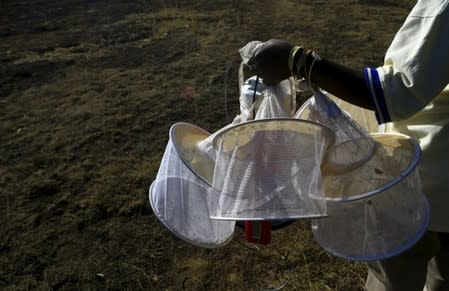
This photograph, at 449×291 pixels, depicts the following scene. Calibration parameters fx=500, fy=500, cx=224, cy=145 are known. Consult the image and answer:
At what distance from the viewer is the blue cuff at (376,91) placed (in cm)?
101

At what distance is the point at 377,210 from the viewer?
1.09 metres

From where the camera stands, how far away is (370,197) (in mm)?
1050

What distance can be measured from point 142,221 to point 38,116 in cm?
178

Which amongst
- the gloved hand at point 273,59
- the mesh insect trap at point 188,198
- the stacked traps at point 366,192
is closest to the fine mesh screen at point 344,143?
the stacked traps at point 366,192

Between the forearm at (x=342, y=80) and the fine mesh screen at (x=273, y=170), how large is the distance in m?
0.10

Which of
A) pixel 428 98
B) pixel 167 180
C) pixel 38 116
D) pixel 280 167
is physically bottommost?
pixel 38 116

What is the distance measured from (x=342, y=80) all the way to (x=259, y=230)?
1.20ft

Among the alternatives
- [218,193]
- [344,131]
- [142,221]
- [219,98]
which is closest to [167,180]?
[218,193]

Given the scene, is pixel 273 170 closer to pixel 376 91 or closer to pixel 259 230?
pixel 259 230

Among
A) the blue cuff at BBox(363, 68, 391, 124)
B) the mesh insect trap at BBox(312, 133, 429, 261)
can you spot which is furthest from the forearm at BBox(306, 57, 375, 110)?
the mesh insect trap at BBox(312, 133, 429, 261)

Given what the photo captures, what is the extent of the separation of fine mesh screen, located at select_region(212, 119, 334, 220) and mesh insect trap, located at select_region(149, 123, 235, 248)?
139 mm

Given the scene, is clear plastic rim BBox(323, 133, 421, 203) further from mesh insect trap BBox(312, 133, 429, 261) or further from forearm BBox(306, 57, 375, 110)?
forearm BBox(306, 57, 375, 110)

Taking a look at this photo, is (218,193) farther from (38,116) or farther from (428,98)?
(38,116)

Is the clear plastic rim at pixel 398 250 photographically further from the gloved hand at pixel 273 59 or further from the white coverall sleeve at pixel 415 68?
the gloved hand at pixel 273 59
